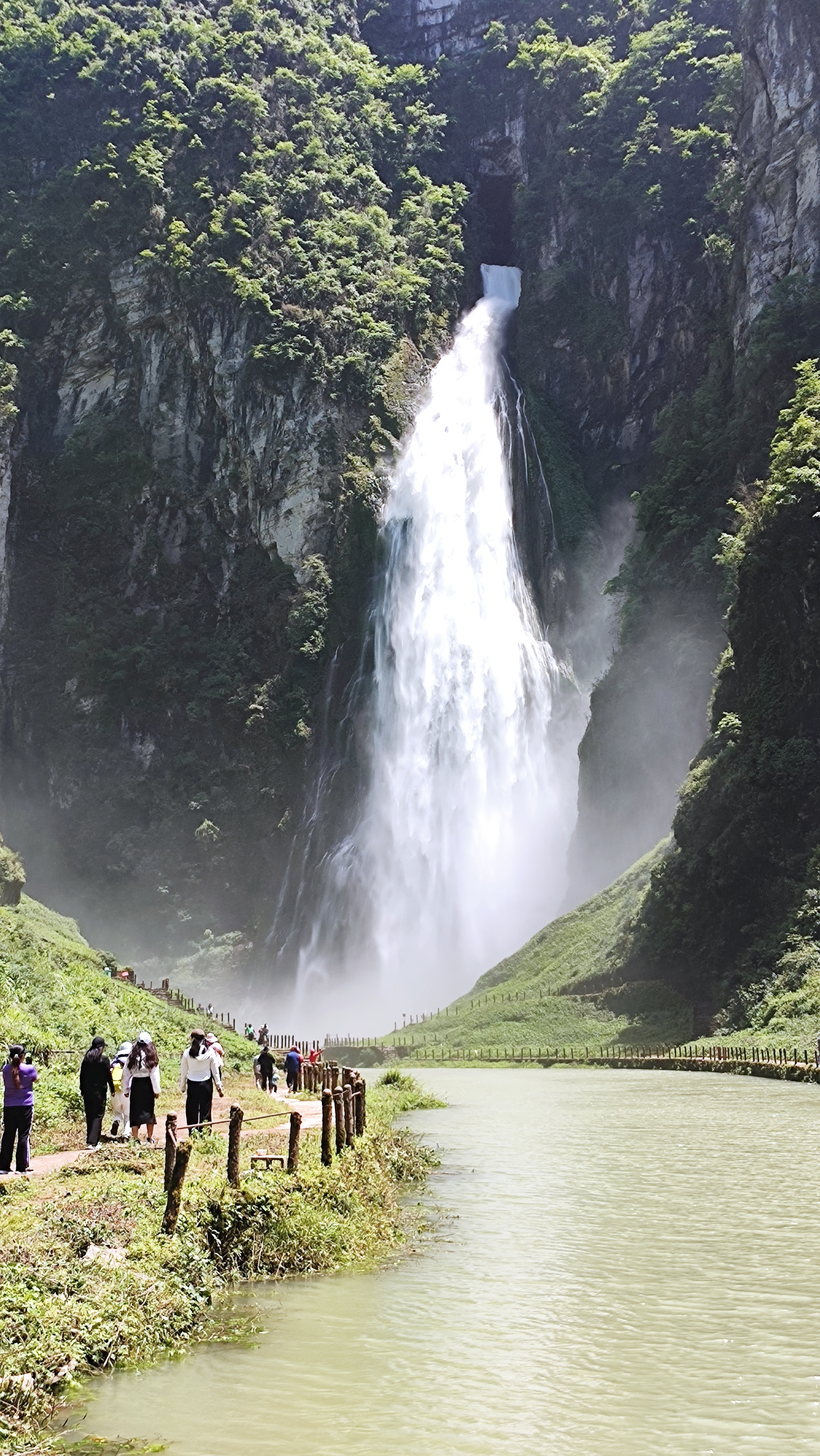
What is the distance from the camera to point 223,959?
241 feet

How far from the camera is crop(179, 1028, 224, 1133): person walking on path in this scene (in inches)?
656

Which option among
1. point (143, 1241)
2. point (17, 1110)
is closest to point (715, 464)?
point (17, 1110)

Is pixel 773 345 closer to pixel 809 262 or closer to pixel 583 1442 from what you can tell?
pixel 809 262

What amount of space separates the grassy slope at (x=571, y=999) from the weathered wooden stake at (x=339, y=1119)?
29.4m

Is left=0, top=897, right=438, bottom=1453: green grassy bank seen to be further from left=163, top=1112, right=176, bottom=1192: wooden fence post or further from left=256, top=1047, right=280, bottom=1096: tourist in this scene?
left=256, top=1047, right=280, bottom=1096: tourist

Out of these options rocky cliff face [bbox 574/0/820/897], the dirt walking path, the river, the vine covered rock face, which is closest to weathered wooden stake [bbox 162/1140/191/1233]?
the river

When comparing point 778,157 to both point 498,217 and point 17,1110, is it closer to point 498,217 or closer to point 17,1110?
point 498,217

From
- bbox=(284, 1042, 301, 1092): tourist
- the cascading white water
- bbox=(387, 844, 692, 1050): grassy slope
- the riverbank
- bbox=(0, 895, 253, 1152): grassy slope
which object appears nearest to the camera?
the riverbank

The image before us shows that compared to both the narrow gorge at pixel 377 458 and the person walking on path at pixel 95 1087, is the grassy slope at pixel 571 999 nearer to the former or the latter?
the narrow gorge at pixel 377 458

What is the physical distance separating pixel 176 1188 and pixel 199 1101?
647cm

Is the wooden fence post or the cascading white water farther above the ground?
the cascading white water

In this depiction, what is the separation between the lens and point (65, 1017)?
29.5 metres

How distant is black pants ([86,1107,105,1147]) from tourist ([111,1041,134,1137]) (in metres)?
1.02

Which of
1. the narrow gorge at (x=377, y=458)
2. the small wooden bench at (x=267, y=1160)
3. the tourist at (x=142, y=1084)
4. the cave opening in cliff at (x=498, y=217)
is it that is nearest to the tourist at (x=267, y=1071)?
the tourist at (x=142, y=1084)
